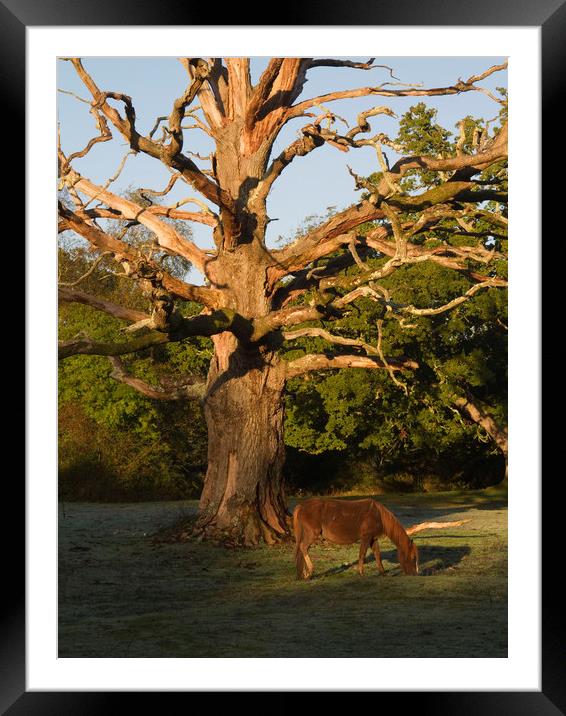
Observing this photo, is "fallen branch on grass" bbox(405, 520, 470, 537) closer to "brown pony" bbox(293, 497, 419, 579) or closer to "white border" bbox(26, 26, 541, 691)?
"brown pony" bbox(293, 497, 419, 579)

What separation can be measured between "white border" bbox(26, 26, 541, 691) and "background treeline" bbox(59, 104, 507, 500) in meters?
14.9

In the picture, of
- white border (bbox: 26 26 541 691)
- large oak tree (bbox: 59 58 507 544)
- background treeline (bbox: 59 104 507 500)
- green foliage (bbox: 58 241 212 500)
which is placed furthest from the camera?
green foliage (bbox: 58 241 212 500)

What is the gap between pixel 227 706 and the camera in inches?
374

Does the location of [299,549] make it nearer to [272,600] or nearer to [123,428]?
[272,600]

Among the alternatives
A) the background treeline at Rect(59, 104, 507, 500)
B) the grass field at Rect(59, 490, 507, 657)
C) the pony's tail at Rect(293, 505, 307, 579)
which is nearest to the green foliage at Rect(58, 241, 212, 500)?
the background treeline at Rect(59, 104, 507, 500)

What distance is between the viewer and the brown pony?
14516 mm

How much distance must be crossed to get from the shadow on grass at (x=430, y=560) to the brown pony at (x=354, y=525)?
0.64 metres

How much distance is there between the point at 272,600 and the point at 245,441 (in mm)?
5346

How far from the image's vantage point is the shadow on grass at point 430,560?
1556 centimetres

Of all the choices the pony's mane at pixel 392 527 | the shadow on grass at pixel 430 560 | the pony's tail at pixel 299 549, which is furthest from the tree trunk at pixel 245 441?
the pony's mane at pixel 392 527
